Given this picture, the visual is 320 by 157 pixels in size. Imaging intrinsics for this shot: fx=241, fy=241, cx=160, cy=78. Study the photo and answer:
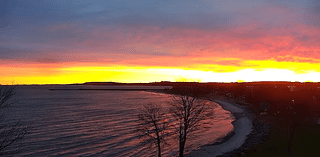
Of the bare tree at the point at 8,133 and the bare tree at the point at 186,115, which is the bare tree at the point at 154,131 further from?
the bare tree at the point at 8,133

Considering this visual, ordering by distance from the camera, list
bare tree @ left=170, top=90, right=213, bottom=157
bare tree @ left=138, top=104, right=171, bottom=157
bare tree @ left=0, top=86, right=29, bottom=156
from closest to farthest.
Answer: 1. bare tree @ left=0, top=86, right=29, bottom=156
2. bare tree @ left=138, top=104, right=171, bottom=157
3. bare tree @ left=170, top=90, right=213, bottom=157

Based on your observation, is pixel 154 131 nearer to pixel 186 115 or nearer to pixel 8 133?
pixel 186 115

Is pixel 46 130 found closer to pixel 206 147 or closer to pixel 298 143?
pixel 206 147

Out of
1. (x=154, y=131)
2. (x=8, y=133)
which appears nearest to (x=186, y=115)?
(x=154, y=131)

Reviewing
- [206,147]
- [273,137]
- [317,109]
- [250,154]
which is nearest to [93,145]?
[206,147]

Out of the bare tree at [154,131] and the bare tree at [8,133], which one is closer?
the bare tree at [8,133]

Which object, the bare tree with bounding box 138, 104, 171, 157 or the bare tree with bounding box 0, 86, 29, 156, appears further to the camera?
the bare tree with bounding box 138, 104, 171, 157

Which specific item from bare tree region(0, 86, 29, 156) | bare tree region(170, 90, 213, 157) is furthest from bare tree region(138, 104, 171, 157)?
bare tree region(0, 86, 29, 156)

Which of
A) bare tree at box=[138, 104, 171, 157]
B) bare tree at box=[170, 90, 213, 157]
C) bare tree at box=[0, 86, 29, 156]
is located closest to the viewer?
bare tree at box=[0, 86, 29, 156]

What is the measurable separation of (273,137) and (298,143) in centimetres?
565

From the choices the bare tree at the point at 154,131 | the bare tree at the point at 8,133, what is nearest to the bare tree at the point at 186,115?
the bare tree at the point at 154,131

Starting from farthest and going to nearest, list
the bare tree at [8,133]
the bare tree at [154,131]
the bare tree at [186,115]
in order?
the bare tree at [186,115] < the bare tree at [154,131] < the bare tree at [8,133]

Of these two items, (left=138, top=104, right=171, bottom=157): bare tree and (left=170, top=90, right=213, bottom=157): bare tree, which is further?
(left=170, top=90, right=213, bottom=157): bare tree

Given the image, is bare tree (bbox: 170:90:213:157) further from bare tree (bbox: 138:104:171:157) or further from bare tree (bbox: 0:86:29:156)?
bare tree (bbox: 0:86:29:156)
